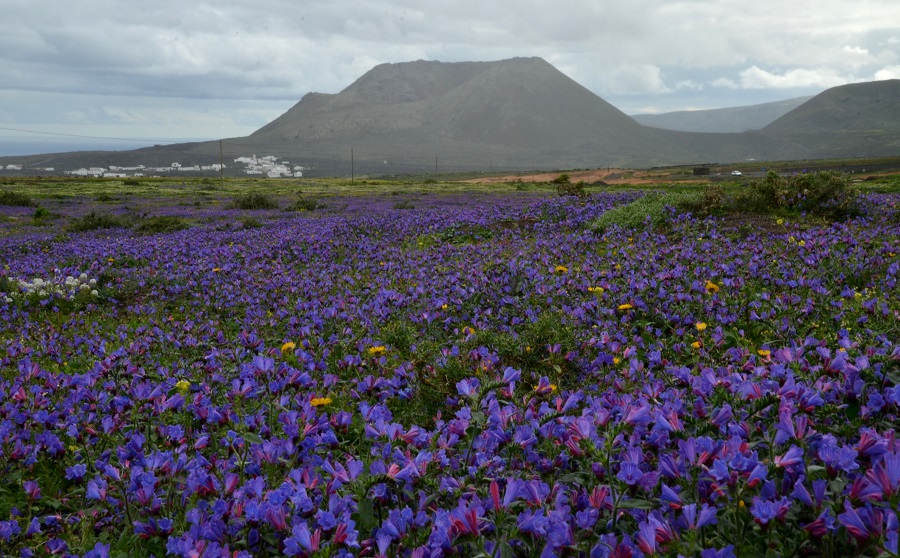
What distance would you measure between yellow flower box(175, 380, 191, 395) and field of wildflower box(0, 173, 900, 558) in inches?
2.1

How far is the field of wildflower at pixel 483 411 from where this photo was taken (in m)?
2.08

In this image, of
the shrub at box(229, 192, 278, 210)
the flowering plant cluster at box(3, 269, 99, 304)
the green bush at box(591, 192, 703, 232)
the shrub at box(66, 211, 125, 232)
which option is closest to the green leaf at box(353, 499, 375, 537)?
the flowering plant cluster at box(3, 269, 99, 304)

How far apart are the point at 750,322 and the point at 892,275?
256 centimetres

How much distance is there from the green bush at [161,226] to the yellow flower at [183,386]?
19214mm

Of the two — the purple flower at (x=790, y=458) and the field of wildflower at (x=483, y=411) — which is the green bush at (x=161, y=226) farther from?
the purple flower at (x=790, y=458)

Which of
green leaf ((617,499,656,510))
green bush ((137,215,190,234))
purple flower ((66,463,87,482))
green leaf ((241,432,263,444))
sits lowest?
green bush ((137,215,190,234))

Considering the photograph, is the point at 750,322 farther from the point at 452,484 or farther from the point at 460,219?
the point at 460,219

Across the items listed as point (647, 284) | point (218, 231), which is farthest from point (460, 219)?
point (647, 284)

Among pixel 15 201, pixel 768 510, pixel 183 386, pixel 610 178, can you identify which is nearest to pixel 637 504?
pixel 768 510

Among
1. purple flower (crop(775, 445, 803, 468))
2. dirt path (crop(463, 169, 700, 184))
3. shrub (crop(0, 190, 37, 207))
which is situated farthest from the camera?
dirt path (crop(463, 169, 700, 184))

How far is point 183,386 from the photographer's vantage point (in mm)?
4527

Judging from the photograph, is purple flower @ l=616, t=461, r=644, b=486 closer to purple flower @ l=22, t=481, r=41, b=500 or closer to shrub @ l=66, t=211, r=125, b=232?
purple flower @ l=22, t=481, r=41, b=500

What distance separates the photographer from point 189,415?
4.34 meters

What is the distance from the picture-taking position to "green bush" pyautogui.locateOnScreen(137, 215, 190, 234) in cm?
2227
